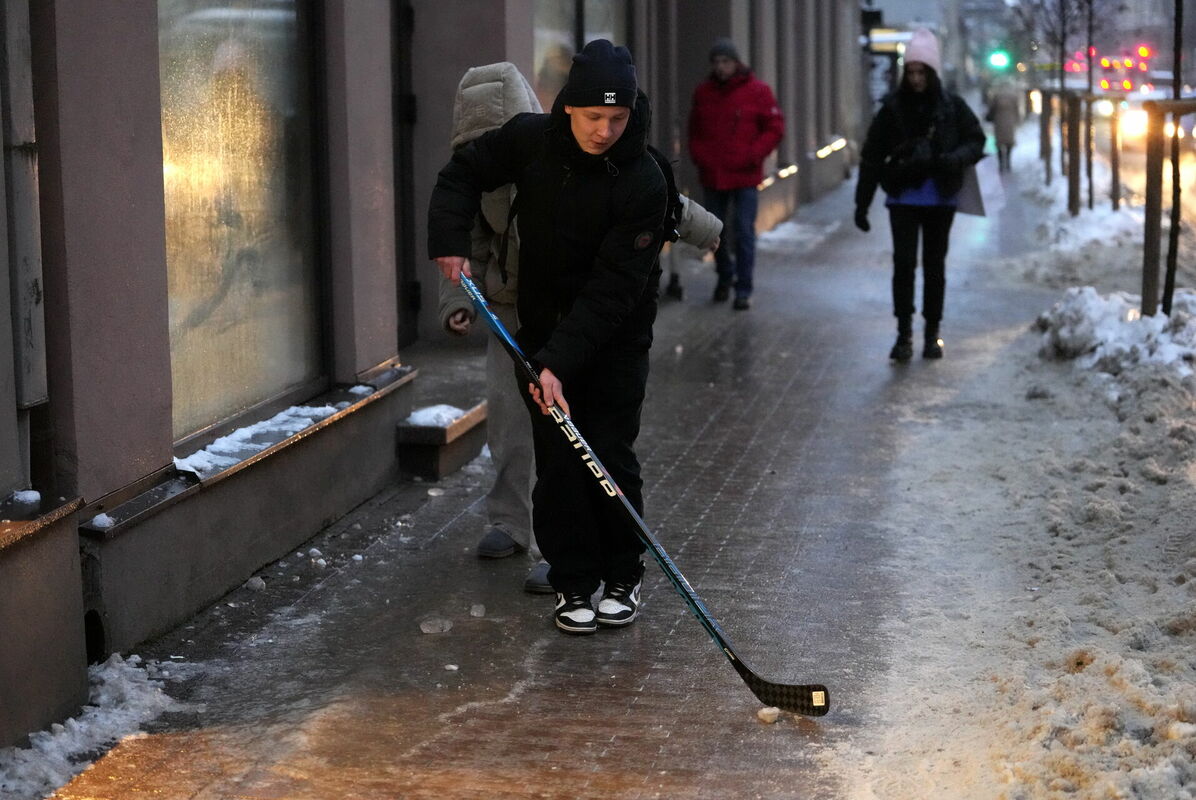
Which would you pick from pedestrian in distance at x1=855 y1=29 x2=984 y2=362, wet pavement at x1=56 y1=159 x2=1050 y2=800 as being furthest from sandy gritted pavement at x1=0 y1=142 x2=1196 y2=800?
pedestrian in distance at x1=855 y1=29 x2=984 y2=362

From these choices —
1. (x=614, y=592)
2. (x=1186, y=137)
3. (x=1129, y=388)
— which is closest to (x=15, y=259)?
(x=614, y=592)

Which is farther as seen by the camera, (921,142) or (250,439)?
(921,142)

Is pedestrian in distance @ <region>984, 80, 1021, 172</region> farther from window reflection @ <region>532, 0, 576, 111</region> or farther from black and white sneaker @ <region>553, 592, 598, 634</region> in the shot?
black and white sneaker @ <region>553, 592, 598, 634</region>

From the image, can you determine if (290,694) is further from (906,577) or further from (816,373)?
(816,373)

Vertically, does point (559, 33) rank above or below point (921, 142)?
above

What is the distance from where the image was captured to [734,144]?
12.8m

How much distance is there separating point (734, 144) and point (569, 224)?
25.5ft

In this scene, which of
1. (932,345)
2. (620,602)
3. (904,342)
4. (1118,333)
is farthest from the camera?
(932,345)

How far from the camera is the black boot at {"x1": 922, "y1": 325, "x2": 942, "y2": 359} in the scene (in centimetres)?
1043

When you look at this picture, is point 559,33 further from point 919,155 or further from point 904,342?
point 904,342

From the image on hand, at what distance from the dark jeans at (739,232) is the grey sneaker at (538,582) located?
22.1 feet

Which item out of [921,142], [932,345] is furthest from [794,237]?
[921,142]

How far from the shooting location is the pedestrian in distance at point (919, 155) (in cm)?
981

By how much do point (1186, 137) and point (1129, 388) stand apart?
2591 cm
